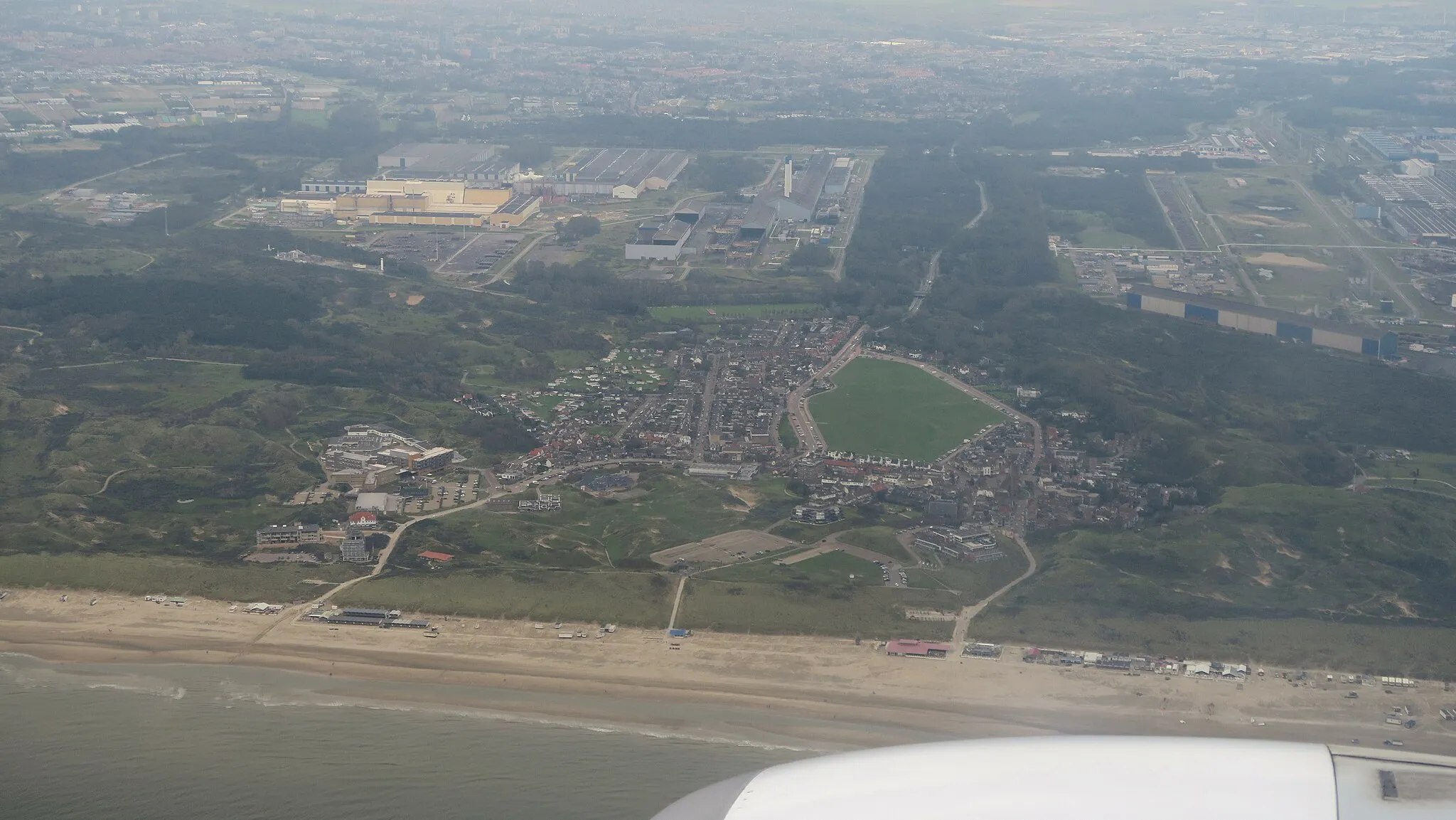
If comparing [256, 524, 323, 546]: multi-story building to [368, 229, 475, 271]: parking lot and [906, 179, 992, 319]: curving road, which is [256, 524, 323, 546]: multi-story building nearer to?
[906, 179, 992, 319]: curving road

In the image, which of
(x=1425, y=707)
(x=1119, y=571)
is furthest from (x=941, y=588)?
(x=1425, y=707)

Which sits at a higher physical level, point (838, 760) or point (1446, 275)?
point (838, 760)

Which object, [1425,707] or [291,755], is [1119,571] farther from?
[291,755]

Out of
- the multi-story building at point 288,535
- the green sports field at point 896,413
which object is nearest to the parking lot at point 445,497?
the multi-story building at point 288,535

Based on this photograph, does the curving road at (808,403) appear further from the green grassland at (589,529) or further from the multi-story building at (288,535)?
the multi-story building at (288,535)

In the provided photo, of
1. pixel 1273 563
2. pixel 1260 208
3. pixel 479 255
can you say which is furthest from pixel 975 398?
pixel 1260 208

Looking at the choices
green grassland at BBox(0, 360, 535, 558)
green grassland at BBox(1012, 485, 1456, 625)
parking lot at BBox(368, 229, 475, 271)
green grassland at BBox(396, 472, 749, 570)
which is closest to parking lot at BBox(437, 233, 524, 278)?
parking lot at BBox(368, 229, 475, 271)
